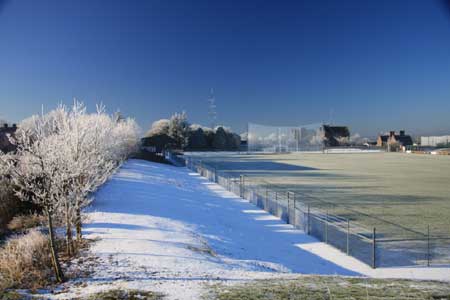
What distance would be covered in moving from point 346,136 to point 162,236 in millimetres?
125857

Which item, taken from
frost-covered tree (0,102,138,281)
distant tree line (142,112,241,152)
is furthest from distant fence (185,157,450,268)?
distant tree line (142,112,241,152)

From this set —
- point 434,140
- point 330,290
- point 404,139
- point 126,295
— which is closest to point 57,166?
point 126,295

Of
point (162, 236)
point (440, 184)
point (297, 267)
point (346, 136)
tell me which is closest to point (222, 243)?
point (162, 236)

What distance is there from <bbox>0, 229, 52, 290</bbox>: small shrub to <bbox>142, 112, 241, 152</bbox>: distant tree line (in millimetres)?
65100

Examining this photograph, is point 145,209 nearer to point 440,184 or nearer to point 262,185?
point 262,185

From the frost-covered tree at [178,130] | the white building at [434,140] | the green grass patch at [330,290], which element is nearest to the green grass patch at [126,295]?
the green grass patch at [330,290]

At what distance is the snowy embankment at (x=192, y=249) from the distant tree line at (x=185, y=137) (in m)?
58.3

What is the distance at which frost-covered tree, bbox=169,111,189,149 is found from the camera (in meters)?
86.4

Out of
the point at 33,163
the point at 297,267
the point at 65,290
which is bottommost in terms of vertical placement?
the point at 297,267

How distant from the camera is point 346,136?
423 feet

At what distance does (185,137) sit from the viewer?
290 ft

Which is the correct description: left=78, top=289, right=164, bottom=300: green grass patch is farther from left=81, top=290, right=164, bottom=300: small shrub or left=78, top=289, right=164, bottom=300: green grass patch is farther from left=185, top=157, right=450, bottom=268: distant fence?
left=185, top=157, right=450, bottom=268: distant fence

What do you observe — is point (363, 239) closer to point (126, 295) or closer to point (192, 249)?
point (192, 249)

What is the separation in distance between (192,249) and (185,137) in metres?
78.3
